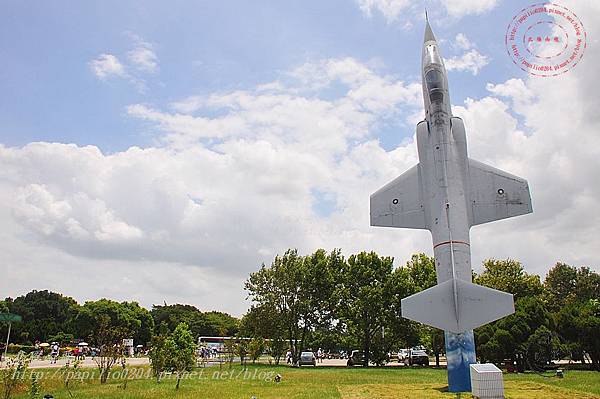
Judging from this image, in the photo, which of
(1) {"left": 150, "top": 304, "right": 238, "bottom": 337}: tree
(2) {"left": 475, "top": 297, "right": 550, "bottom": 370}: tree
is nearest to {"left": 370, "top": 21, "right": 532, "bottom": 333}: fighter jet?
(2) {"left": 475, "top": 297, "right": 550, "bottom": 370}: tree

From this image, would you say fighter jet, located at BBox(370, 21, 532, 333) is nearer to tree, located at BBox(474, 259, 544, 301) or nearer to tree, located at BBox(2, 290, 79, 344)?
tree, located at BBox(474, 259, 544, 301)

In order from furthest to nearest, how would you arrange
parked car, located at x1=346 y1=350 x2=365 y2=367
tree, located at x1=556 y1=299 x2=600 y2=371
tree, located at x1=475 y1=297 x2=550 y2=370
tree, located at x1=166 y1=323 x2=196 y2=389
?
parked car, located at x1=346 y1=350 x2=365 y2=367, tree, located at x1=475 y1=297 x2=550 y2=370, tree, located at x1=556 y1=299 x2=600 y2=371, tree, located at x1=166 y1=323 x2=196 y2=389

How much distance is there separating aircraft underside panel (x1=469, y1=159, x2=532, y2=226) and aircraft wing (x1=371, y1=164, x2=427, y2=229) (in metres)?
2.18

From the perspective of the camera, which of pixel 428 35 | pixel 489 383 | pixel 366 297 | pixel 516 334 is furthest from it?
pixel 366 297

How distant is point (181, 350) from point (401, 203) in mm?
11186

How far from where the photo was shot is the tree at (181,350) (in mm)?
19594

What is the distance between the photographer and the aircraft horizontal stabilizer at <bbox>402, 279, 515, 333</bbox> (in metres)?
15.4

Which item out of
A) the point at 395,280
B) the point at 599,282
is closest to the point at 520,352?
the point at 395,280

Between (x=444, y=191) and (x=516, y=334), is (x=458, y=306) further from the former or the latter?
(x=516, y=334)

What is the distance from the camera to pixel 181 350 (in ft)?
65.3

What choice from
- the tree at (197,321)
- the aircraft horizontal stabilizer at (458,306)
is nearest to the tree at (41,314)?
the tree at (197,321)

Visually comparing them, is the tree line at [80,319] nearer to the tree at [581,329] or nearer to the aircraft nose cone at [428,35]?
the tree at [581,329]

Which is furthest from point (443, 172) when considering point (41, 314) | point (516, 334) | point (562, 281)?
point (41, 314)

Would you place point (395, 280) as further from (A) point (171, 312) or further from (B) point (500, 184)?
(A) point (171, 312)
